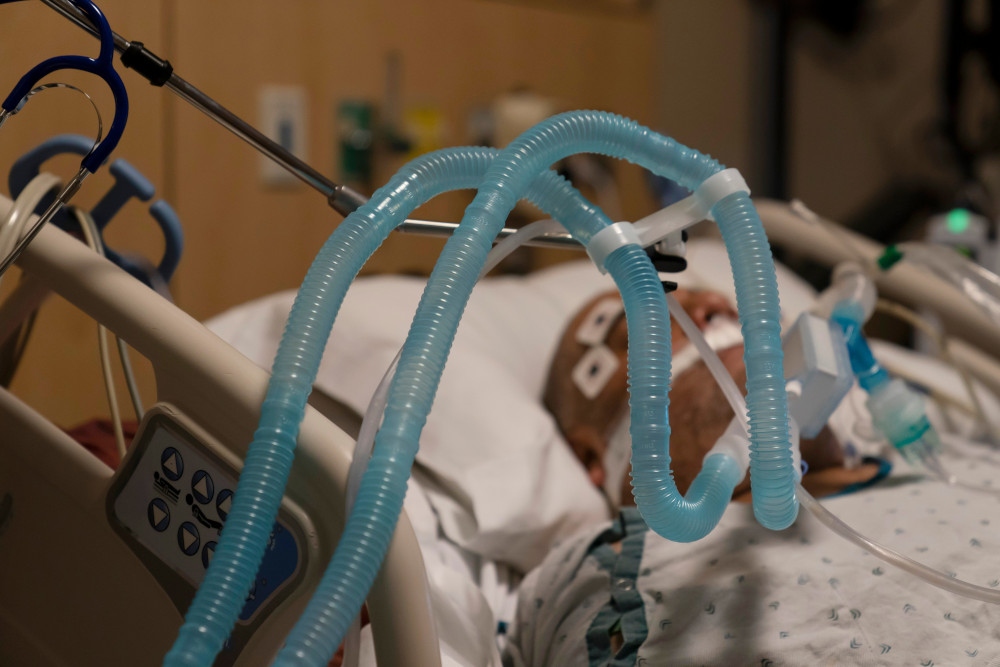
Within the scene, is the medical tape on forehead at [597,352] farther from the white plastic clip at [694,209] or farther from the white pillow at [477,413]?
the white plastic clip at [694,209]

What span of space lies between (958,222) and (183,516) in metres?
1.61

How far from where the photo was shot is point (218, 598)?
0.45m

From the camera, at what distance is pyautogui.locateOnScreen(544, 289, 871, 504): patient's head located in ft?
3.08

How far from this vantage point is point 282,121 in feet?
4.84

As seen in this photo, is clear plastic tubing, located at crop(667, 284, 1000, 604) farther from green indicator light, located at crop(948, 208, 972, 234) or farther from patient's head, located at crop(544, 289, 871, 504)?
green indicator light, located at crop(948, 208, 972, 234)

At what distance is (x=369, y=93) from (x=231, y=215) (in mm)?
390

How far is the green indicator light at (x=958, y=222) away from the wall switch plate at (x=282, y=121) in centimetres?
130

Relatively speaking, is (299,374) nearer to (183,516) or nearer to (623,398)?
(183,516)

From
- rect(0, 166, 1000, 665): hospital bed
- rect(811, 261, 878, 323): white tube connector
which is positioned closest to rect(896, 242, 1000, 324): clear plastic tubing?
rect(811, 261, 878, 323): white tube connector

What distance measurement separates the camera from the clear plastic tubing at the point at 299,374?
45cm

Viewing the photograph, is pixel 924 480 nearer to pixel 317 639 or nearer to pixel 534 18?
pixel 317 639

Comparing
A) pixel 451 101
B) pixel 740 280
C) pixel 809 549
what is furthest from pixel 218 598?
pixel 451 101

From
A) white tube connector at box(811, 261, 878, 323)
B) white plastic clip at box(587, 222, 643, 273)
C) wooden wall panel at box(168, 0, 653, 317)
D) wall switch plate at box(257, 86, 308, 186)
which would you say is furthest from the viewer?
wall switch plate at box(257, 86, 308, 186)

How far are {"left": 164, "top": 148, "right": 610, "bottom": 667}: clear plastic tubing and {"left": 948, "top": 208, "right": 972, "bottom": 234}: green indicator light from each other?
1.34 metres
